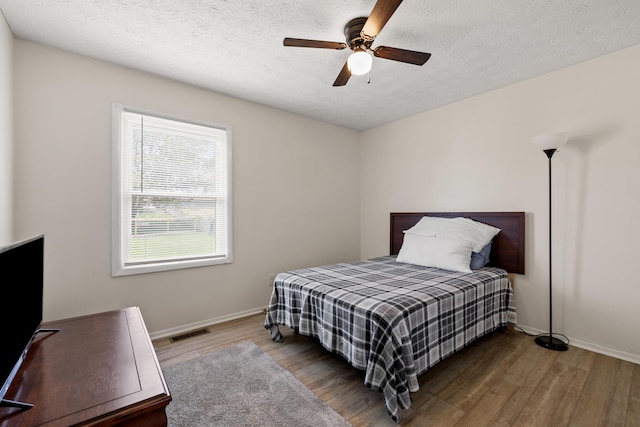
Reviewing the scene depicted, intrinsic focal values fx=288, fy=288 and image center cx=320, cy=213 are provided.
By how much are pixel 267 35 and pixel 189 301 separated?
8.24 ft

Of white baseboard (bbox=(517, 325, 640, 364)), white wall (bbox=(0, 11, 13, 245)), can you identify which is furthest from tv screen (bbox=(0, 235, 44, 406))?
white baseboard (bbox=(517, 325, 640, 364))

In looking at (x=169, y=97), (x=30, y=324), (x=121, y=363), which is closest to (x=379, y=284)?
(x=121, y=363)

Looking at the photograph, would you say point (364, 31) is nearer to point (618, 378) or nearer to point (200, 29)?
point (200, 29)

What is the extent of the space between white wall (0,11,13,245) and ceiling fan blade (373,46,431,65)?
2.42 metres

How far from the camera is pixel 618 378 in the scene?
202 centimetres

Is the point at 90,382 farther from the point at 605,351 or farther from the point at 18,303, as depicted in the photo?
the point at 605,351

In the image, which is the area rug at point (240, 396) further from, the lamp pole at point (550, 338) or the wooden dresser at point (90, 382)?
the lamp pole at point (550, 338)

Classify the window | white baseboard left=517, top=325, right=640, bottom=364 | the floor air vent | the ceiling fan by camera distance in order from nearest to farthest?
the ceiling fan < white baseboard left=517, top=325, right=640, bottom=364 < the window < the floor air vent

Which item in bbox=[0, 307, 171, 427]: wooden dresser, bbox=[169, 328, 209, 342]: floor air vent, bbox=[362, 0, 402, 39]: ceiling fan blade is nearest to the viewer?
bbox=[0, 307, 171, 427]: wooden dresser

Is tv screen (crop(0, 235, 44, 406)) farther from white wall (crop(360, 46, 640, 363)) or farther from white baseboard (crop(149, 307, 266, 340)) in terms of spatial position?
white wall (crop(360, 46, 640, 363))

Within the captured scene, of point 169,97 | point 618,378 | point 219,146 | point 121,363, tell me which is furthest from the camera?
point 219,146

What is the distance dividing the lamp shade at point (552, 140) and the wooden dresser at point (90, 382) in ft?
10.0

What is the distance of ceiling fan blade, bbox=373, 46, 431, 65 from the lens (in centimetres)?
193

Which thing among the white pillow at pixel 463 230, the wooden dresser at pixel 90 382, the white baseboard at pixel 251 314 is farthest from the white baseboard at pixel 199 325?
the white pillow at pixel 463 230
